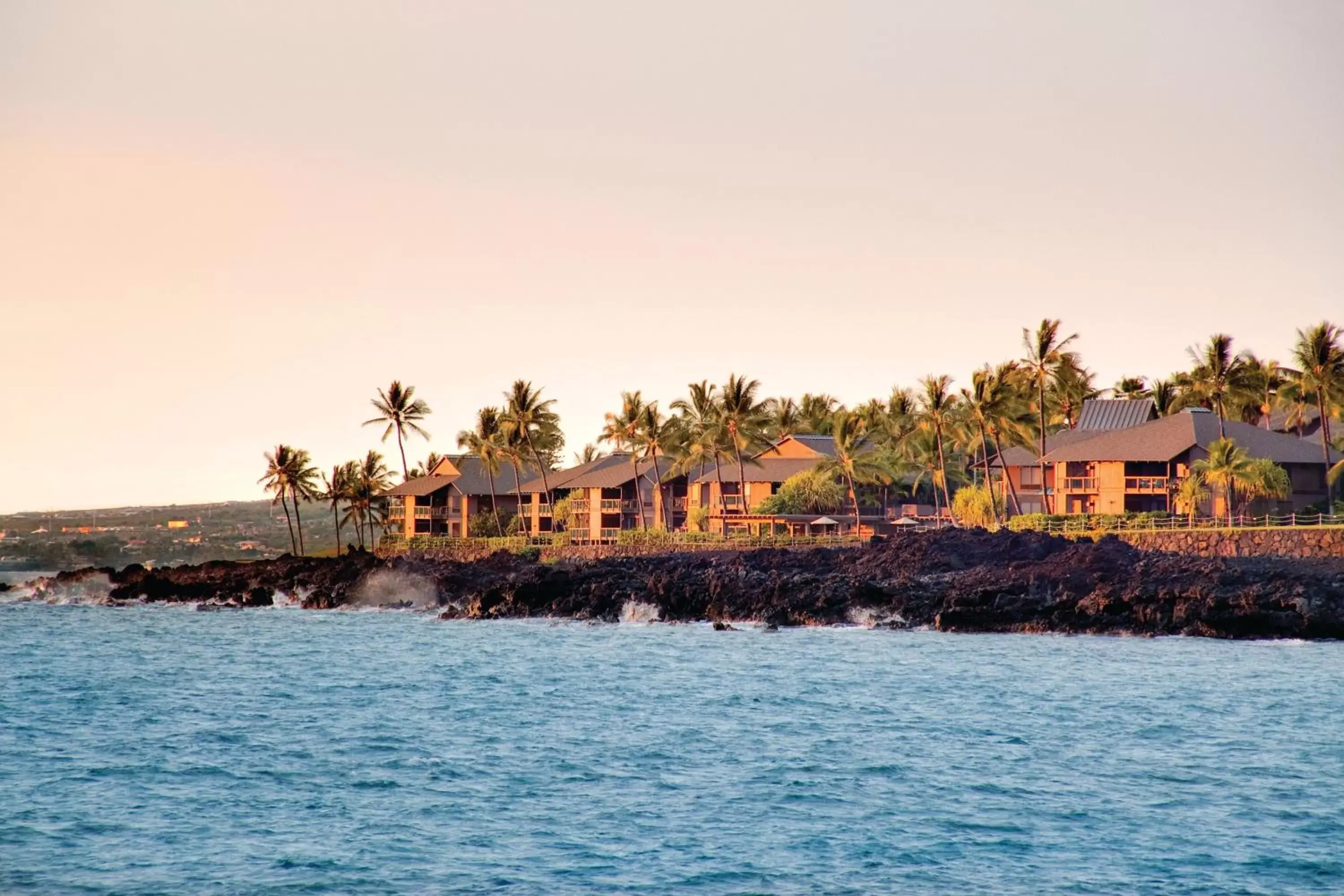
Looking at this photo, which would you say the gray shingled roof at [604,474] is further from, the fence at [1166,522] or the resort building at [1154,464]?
the fence at [1166,522]

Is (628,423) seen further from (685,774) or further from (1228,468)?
(685,774)

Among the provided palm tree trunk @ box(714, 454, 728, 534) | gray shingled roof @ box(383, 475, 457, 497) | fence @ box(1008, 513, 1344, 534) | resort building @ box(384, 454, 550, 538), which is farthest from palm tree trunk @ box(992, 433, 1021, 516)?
gray shingled roof @ box(383, 475, 457, 497)

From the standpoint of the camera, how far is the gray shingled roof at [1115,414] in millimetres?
101062

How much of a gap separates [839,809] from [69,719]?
19.0 meters

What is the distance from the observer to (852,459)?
9644cm

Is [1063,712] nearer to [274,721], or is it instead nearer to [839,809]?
[839,809]

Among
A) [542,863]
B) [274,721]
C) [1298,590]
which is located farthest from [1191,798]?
[1298,590]

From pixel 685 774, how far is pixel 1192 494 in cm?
5972

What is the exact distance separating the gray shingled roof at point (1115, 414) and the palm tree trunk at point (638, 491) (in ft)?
105

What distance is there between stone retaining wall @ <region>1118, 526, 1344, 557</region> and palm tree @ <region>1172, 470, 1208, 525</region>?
7.02 m

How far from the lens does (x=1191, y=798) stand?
2239 centimetres

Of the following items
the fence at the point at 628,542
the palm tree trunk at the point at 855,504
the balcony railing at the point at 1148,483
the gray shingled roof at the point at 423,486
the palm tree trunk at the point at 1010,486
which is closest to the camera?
the balcony railing at the point at 1148,483

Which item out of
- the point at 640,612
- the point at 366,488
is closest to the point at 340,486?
the point at 366,488

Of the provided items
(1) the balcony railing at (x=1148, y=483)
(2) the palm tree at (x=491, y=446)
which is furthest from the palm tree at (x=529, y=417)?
(1) the balcony railing at (x=1148, y=483)
